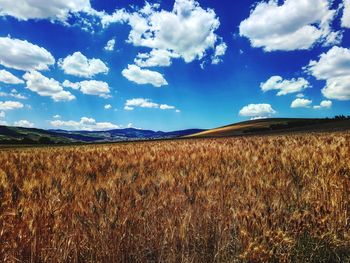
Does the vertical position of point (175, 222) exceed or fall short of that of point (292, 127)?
it falls short

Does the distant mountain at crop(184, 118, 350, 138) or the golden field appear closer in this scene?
the golden field

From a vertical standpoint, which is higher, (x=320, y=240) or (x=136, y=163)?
(x=136, y=163)

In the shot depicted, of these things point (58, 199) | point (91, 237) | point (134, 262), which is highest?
point (58, 199)

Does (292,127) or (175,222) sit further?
(292,127)

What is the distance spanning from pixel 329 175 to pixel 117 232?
2740 mm

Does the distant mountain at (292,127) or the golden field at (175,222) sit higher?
the distant mountain at (292,127)

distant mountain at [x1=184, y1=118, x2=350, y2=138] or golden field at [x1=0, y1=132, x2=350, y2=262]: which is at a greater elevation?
distant mountain at [x1=184, y1=118, x2=350, y2=138]

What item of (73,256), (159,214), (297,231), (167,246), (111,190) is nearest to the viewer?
(73,256)

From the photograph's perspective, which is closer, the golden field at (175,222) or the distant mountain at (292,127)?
the golden field at (175,222)

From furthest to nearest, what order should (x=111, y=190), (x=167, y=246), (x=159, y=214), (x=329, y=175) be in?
(x=329, y=175) → (x=111, y=190) → (x=159, y=214) → (x=167, y=246)

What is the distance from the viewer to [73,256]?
2330mm

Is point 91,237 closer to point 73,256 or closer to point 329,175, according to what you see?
point 73,256

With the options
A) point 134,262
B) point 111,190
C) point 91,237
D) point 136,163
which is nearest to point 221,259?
point 134,262

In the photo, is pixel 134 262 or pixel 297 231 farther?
pixel 297 231
